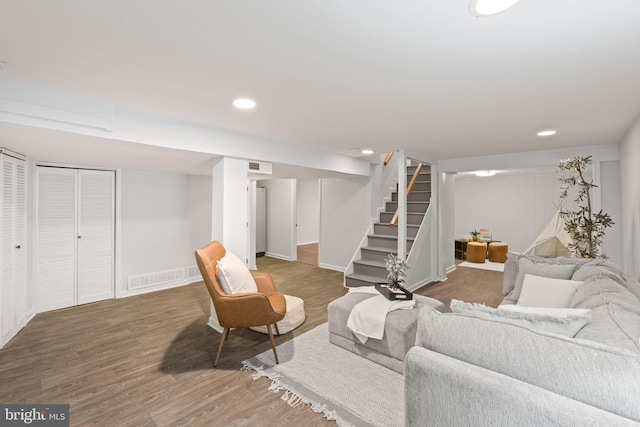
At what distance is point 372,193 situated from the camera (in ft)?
19.1

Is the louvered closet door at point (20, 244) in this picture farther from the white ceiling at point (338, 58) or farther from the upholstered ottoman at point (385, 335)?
the upholstered ottoman at point (385, 335)

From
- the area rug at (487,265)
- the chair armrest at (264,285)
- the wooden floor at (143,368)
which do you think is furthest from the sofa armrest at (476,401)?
the area rug at (487,265)

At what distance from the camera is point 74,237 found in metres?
3.98

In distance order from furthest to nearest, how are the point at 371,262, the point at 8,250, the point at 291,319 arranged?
the point at 371,262
the point at 291,319
the point at 8,250

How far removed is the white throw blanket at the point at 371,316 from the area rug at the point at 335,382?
277mm

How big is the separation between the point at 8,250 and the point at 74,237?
95 centimetres

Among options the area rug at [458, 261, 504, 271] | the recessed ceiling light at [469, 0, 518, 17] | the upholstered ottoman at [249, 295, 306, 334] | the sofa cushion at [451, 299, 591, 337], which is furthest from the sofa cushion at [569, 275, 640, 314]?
the area rug at [458, 261, 504, 271]

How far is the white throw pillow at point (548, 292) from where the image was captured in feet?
7.82

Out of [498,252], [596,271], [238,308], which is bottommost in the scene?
[498,252]

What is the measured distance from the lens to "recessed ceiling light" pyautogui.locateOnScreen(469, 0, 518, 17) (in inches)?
45.8

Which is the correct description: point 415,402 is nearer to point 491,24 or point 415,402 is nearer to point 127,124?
point 491,24

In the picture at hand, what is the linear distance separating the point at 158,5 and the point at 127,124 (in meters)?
1.67

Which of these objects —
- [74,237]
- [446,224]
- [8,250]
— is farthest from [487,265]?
→ [8,250]

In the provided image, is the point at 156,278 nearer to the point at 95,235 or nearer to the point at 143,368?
the point at 95,235
